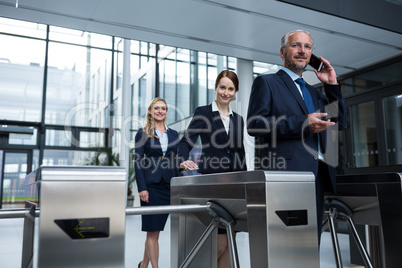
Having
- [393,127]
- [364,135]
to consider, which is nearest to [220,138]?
[393,127]

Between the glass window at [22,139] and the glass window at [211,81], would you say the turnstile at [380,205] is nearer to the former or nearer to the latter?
the glass window at [211,81]

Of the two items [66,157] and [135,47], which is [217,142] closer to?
[66,157]

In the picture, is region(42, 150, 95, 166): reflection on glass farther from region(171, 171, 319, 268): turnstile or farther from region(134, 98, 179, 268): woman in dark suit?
region(171, 171, 319, 268): turnstile

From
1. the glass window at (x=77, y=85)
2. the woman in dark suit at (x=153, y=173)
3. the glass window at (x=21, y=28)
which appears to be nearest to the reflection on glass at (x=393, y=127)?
the woman in dark suit at (x=153, y=173)

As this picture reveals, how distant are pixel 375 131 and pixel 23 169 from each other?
332 inches

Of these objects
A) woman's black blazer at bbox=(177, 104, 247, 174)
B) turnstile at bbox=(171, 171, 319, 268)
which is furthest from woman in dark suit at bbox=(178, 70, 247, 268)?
turnstile at bbox=(171, 171, 319, 268)

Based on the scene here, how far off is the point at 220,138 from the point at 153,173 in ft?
2.60

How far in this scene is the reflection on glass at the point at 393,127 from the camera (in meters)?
4.81

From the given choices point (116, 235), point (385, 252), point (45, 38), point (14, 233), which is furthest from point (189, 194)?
point (45, 38)

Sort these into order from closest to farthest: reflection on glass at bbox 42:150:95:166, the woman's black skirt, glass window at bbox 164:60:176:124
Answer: the woman's black skirt
reflection on glass at bbox 42:150:95:166
glass window at bbox 164:60:176:124

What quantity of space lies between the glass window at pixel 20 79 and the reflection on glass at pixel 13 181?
1115 mm

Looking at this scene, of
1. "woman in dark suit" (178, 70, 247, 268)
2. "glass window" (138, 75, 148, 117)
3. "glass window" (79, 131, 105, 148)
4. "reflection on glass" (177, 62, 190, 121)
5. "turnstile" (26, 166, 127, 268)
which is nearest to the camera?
"turnstile" (26, 166, 127, 268)

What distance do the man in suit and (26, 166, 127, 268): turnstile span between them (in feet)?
1.87

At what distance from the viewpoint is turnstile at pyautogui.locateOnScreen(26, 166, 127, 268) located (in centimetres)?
83
